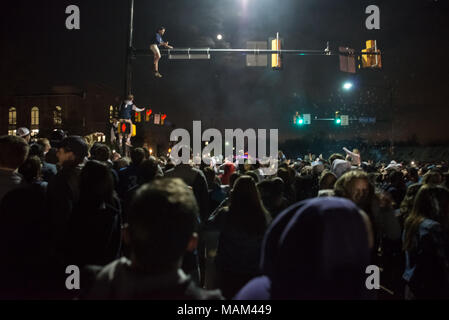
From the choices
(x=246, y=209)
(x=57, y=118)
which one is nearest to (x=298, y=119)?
(x=246, y=209)

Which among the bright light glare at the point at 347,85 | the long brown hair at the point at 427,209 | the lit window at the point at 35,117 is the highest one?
the lit window at the point at 35,117

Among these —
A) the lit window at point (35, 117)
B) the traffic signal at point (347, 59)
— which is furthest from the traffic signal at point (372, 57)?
the lit window at point (35, 117)

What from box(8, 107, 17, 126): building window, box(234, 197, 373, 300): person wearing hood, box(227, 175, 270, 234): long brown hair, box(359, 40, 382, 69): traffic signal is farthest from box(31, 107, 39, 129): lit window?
box(234, 197, 373, 300): person wearing hood

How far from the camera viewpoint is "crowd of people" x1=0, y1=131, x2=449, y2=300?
1.54 meters

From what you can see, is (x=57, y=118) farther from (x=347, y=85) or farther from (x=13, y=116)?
(x=347, y=85)

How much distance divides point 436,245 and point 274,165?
7.14 meters

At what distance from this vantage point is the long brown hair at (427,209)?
388cm

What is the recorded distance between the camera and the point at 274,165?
1066 centimetres

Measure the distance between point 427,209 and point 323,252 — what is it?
3.05 metres

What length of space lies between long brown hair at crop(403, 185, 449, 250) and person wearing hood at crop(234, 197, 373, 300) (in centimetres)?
275

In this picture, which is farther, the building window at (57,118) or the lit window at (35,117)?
the lit window at (35,117)

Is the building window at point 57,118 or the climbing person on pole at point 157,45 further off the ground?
the building window at point 57,118

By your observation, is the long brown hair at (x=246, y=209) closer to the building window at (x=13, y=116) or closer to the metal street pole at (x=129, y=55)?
the metal street pole at (x=129, y=55)
